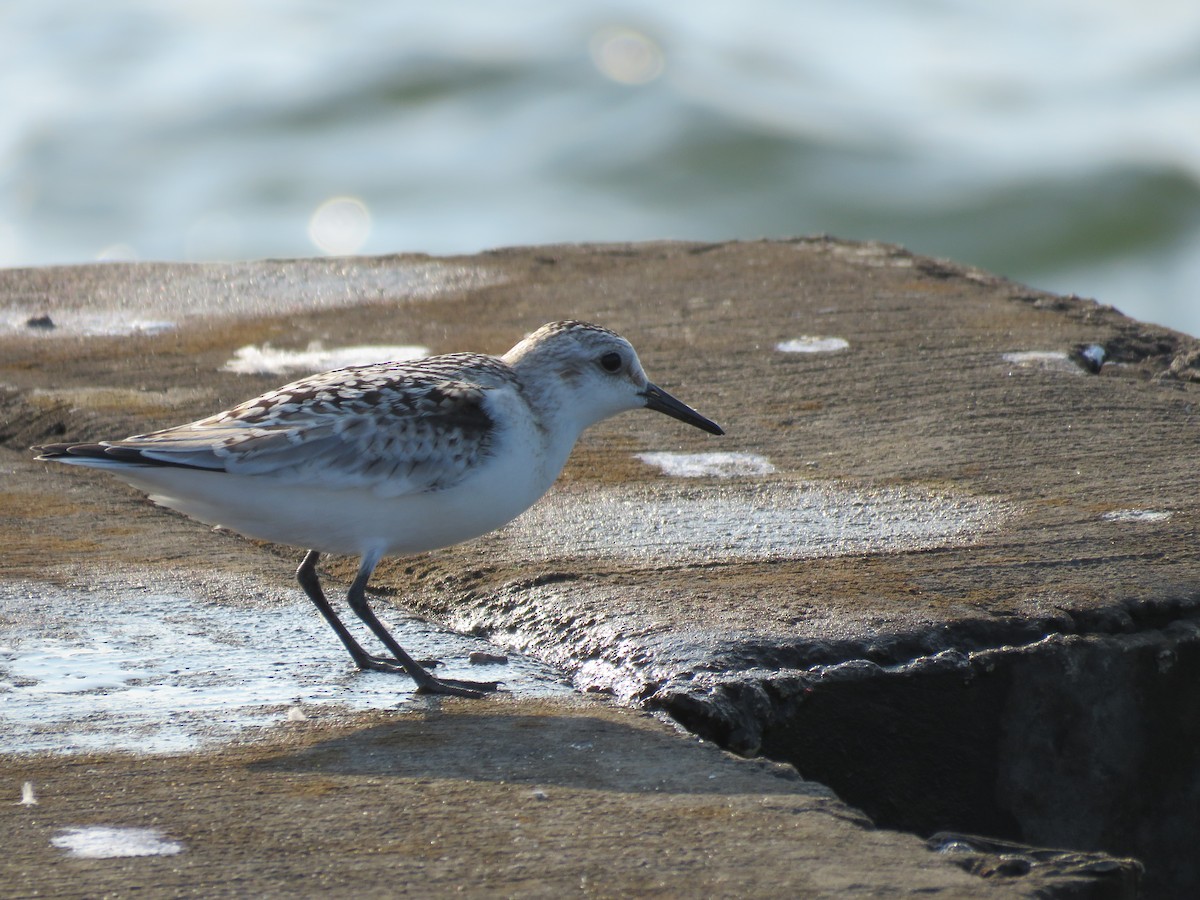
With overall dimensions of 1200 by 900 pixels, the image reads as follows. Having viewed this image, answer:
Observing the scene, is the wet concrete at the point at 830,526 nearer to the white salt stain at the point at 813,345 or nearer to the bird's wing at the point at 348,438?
the white salt stain at the point at 813,345

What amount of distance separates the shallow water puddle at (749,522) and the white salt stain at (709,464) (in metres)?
0.14

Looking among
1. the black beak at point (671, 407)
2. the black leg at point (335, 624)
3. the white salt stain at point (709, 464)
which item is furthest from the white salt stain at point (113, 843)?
the white salt stain at point (709, 464)

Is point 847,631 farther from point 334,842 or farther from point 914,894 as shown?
point 334,842

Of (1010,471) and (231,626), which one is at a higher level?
(1010,471)

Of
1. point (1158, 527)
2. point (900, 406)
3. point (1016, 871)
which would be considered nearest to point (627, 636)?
point (1016, 871)

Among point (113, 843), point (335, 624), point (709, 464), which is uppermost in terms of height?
point (709, 464)

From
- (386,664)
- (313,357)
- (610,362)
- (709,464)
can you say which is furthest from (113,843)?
(313,357)

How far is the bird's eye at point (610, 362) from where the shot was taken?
473 cm

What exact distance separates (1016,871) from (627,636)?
130 centimetres

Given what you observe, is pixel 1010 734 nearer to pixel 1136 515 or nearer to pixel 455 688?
pixel 1136 515

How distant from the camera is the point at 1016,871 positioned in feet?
10.0

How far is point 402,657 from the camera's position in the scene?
395 cm

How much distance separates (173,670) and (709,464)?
215 centimetres

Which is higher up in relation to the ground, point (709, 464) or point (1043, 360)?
point (1043, 360)
